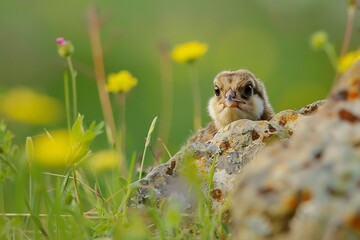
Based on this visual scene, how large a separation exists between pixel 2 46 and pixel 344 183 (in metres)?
10.3

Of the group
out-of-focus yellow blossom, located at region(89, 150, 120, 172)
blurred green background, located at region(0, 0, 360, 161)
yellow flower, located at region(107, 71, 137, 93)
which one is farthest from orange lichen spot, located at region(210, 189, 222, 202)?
blurred green background, located at region(0, 0, 360, 161)

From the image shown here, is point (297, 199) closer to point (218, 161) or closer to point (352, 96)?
point (352, 96)

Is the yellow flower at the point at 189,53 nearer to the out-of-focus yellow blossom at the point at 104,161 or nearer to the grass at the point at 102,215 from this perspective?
the out-of-focus yellow blossom at the point at 104,161

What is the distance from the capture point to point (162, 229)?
3.00 m

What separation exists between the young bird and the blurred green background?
3332 mm

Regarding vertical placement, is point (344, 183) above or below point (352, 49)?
above

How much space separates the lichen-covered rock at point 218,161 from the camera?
3.46 metres

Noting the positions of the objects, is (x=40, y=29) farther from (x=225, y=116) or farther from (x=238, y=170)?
(x=238, y=170)

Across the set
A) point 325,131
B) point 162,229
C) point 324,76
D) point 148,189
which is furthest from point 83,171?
point 324,76

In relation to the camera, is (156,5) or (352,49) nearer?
A: (352,49)

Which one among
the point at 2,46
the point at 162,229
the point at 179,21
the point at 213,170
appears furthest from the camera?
the point at 179,21

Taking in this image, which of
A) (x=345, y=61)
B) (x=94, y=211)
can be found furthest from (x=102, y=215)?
(x=345, y=61)

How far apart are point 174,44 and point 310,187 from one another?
365 inches

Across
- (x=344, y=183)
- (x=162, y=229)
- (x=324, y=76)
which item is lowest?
(x=324, y=76)
